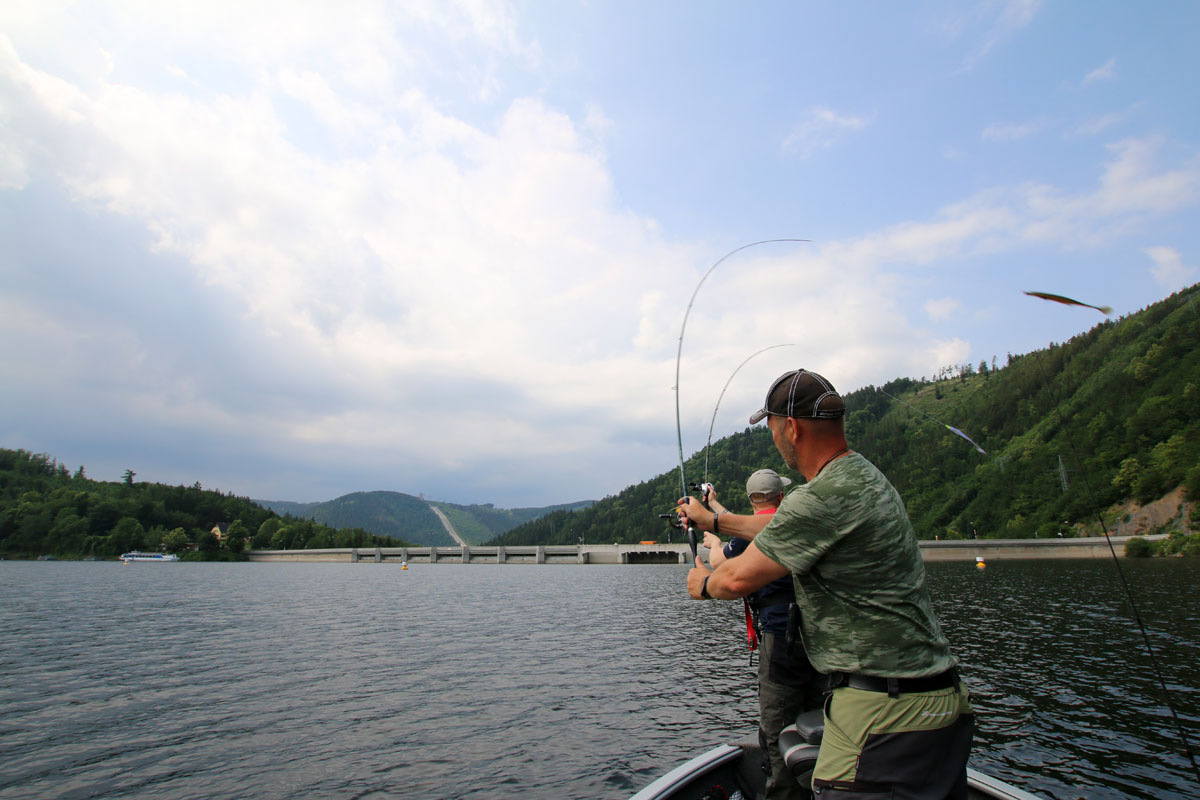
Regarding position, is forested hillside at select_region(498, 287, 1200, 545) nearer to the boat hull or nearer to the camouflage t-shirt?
the boat hull

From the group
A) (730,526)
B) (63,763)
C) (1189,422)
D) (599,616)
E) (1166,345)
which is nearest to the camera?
(730,526)

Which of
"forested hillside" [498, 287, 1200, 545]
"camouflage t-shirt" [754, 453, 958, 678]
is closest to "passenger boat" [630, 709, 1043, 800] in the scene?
"camouflage t-shirt" [754, 453, 958, 678]

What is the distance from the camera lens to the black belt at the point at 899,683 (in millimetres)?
2914

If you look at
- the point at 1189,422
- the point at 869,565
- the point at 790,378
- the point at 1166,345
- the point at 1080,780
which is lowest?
the point at 1080,780

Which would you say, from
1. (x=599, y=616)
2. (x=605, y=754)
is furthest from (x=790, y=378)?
(x=599, y=616)

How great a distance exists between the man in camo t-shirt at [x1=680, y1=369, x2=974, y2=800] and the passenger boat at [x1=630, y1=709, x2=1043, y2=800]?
60.9 inches

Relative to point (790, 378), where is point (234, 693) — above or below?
below

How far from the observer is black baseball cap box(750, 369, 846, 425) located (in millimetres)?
3400

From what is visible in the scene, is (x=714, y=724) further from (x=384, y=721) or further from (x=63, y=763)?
A: (x=63, y=763)

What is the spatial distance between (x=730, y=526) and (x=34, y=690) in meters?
23.7

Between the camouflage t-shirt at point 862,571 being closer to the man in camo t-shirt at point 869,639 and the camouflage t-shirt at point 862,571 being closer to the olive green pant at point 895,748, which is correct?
the man in camo t-shirt at point 869,639

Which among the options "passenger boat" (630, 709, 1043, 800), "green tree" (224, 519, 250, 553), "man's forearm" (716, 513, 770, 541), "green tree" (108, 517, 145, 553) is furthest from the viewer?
"green tree" (224, 519, 250, 553)

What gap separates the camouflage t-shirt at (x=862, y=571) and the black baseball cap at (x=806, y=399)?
17.2 inches

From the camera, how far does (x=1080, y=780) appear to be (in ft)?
38.6
